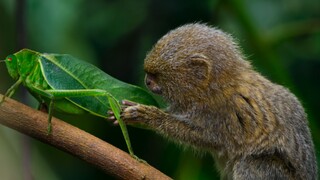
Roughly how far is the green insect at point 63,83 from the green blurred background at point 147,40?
824 millimetres

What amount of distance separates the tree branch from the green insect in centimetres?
5

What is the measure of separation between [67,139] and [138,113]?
0.73 m

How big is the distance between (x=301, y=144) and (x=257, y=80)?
47cm

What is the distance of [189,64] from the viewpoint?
3.78 meters

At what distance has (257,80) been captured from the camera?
3.96 metres

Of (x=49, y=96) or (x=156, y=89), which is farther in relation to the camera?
(x=156, y=89)

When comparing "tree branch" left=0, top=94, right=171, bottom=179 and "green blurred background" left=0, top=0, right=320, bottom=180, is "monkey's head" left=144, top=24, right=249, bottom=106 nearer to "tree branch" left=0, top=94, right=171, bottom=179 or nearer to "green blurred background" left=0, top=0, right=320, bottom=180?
"green blurred background" left=0, top=0, right=320, bottom=180

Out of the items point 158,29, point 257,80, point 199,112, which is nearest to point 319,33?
point 158,29

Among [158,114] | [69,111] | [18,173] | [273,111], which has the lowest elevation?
[18,173]

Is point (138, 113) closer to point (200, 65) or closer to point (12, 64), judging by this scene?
point (200, 65)

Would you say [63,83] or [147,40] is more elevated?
[147,40]

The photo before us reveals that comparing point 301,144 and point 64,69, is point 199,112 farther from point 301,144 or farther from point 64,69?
point 64,69

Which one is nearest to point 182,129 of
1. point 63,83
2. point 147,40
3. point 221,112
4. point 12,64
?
point 221,112

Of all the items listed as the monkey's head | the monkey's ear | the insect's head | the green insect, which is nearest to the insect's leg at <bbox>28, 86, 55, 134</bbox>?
the green insect
